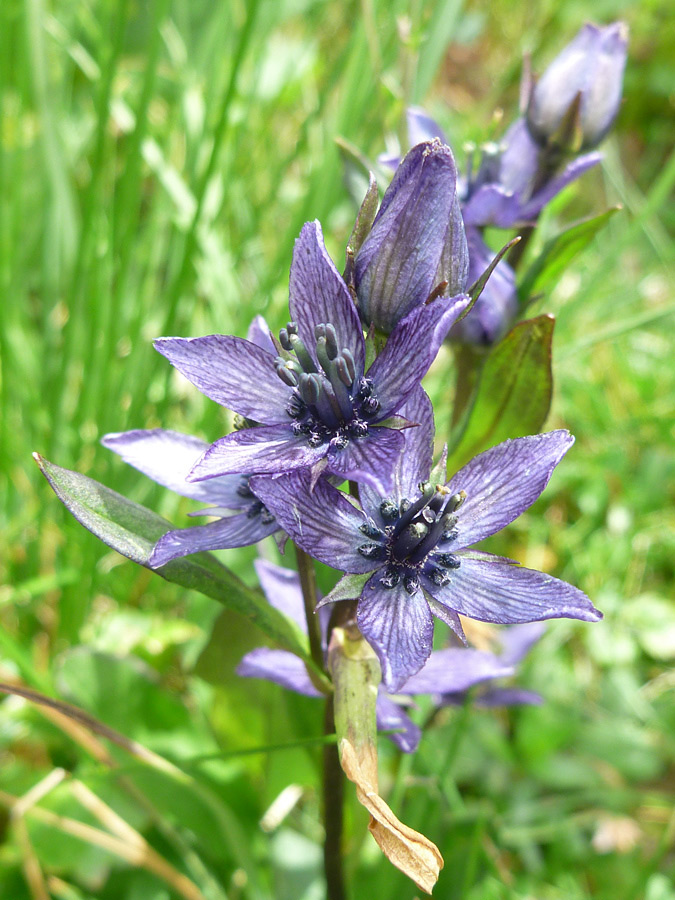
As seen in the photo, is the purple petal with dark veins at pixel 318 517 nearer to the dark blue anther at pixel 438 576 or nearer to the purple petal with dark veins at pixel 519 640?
the dark blue anther at pixel 438 576

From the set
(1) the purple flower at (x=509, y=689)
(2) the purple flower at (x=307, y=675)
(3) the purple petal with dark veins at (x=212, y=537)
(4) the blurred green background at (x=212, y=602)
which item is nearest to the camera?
(3) the purple petal with dark veins at (x=212, y=537)

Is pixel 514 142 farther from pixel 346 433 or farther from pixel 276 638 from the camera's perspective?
pixel 276 638

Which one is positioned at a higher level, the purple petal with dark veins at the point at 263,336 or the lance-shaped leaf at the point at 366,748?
the purple petal with dark veins at the point at 263,336

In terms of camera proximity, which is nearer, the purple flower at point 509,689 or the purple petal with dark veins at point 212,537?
the purple petal with dark veins at point 212,537

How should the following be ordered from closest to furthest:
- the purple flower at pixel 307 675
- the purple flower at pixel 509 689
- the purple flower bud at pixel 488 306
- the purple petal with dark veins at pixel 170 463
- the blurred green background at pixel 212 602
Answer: the purple petal with dark veins at pixel 170 463 < the purple flower at pixel 307 675 < the purple flower bud at pixel 488 306 < the blurred green background at pixel 212 602 < the purple flower at pixel 509 689

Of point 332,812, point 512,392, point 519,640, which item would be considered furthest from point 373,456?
point 519,640

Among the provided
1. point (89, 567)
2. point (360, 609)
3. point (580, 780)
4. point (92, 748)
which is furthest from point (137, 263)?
point (580, 780)

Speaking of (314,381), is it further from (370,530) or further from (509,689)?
(509,689)

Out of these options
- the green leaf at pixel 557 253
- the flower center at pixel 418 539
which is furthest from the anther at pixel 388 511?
the green leaf at pixel 557 253
